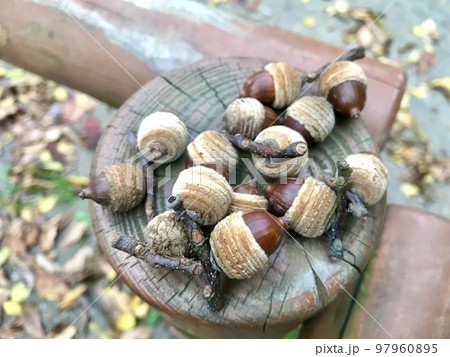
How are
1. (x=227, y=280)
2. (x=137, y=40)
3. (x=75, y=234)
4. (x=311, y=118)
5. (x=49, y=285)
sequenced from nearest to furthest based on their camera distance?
(x=227, y=280) → (x=311, y=118) → (x=137, y=40) → (x=49, y=285) → (x=75, y=234)

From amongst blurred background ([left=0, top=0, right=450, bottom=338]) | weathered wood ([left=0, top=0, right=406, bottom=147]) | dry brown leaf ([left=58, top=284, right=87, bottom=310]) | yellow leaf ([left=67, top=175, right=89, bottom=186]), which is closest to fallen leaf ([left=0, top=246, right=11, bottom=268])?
blurred background ([left=0, top=0, right=450, bottom=338])

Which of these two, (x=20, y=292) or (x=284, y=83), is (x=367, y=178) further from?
(x=20, y=292)

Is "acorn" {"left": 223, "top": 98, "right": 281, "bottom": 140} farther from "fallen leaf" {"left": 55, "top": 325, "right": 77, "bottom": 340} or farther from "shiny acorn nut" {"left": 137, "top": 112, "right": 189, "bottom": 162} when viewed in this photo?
"fallen leaf" {"left": 55, "top": 325, "right": 77, "bottom": 340}

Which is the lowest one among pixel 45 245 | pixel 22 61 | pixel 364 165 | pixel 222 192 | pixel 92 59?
pixel 45 245

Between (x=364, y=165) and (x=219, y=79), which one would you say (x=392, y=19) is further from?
(x=364, y=165)

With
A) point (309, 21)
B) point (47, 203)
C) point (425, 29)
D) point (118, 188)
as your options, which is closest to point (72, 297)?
point (47, 203)

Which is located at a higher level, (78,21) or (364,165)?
(364,165)

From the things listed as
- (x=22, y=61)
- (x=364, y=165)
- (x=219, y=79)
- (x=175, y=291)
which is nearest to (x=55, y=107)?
(x=22, y=61)

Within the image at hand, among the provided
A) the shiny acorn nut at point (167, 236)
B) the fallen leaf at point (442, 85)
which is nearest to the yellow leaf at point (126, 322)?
the shiny acorn nut at point (167, 236)
